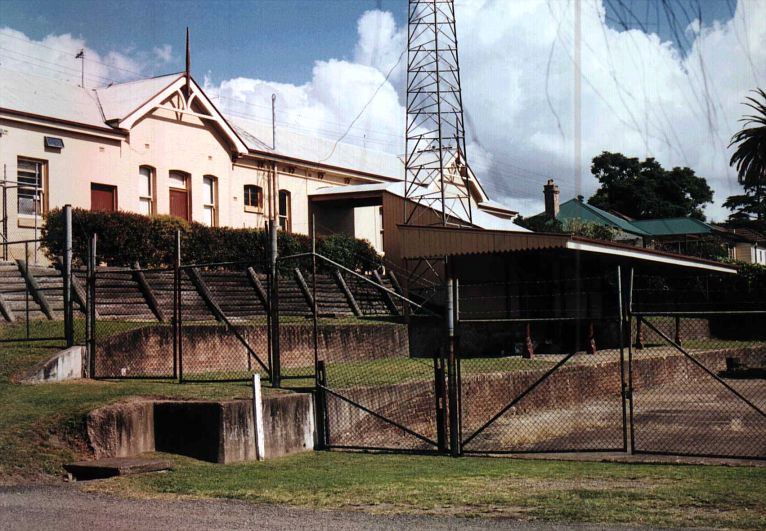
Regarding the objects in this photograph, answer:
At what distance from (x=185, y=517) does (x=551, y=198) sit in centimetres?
5099

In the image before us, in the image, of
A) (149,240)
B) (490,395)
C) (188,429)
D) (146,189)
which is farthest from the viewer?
(146,189)

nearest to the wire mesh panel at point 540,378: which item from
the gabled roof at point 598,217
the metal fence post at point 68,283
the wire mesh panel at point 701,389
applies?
the wire mesh panel at point 701,389

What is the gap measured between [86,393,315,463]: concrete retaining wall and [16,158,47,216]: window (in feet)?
51.5

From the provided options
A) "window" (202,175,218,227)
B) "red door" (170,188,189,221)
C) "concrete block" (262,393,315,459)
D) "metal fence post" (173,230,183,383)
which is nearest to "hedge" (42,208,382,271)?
"window" (202,175,218,227)

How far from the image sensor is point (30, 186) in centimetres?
2712

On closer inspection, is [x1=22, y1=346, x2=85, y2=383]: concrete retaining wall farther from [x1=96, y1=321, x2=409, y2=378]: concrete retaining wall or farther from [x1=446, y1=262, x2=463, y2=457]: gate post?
[x1=446, y1=262, x2=463, y2=457]: gate post

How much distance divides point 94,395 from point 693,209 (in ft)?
221

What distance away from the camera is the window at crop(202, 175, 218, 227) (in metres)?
33.2

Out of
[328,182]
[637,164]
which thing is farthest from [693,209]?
[328,182]

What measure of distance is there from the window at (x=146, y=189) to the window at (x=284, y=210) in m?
6.79

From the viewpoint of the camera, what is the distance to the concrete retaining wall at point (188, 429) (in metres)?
12.5

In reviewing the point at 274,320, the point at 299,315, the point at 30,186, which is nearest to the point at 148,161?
the point at 30,186

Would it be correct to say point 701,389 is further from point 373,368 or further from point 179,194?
point 179,194

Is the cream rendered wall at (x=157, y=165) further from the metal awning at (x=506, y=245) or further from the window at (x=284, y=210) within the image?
the metal awning at (x=506, y=245)
